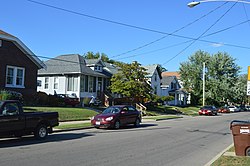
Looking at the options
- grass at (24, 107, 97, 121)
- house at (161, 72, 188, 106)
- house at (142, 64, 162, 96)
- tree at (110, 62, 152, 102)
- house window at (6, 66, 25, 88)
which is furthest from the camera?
house at (161, 72, 188, 106)

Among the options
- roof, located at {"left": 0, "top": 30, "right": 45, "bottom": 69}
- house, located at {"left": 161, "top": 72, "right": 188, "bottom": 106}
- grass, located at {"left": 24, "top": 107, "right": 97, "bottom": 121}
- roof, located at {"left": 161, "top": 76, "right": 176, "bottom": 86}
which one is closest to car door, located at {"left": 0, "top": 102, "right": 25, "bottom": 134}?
grass, located at {"left": 24, "top": 107, "right": 97, "bottom": 121}

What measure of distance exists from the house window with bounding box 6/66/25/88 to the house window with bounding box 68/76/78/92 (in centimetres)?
1062

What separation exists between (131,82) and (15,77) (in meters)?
14.2

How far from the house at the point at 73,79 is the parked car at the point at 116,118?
60.7 feet

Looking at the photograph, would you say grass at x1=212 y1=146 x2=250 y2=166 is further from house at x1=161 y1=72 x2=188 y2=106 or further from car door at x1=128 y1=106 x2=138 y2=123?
house at x1=161 y1=72 x2=188 y2=106

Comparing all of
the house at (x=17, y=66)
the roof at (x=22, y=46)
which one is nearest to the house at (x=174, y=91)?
the roof at (x=22, y=46)

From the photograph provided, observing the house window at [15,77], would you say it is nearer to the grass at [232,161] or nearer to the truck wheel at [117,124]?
the truck wheel at [117,124]

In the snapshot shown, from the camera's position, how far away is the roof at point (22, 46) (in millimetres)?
28831

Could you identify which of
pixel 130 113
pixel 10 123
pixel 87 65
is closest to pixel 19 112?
pixel 10 123

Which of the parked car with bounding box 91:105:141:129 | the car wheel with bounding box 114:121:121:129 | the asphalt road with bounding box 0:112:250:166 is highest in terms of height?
the parked car with bounding box 91:105:141:129

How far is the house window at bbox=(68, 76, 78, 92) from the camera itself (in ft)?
136

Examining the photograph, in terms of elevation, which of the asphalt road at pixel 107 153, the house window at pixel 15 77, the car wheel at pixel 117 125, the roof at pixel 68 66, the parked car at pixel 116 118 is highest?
the roof at pixel 68 66

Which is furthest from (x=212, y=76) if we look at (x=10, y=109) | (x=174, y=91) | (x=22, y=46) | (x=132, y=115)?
(x=10, y=109)

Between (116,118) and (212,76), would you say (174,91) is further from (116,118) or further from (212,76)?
(116,118)
